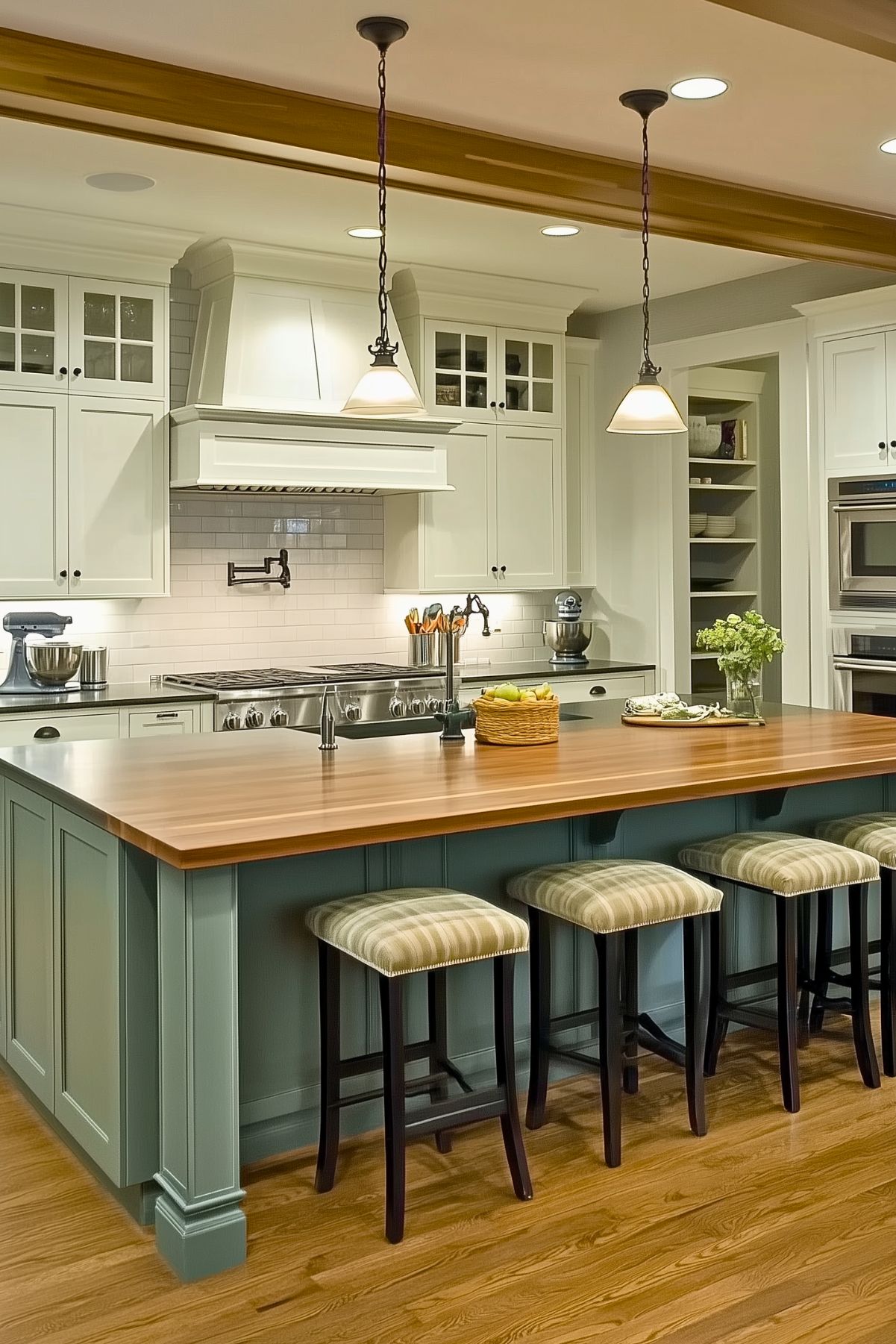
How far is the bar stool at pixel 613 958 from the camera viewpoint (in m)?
3.06

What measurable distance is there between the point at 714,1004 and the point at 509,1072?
3.15 feet

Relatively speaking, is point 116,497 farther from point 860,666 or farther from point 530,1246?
point 530,1246

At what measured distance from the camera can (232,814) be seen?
9.28 feet

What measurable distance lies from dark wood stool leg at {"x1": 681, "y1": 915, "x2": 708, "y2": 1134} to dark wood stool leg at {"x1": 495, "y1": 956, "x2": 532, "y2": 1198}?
1.70 ft

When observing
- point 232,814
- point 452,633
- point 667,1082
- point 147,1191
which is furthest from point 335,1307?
point 452,633

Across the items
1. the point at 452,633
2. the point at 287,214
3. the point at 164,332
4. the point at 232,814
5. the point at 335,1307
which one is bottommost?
the point at 335,1307

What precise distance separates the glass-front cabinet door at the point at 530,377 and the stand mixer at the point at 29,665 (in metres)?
2.55

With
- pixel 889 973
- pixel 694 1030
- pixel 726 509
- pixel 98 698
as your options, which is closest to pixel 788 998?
pixel 694 1030

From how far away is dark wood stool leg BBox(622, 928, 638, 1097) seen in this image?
11.0 feet

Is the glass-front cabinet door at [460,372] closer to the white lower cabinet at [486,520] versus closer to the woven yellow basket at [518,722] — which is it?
the white lower cabinet at [486,520]

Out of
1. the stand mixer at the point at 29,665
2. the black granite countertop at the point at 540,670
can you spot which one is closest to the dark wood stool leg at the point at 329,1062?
the stand mixer at the point at 29,665

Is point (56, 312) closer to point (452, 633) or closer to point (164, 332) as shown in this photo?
point (164, 332)

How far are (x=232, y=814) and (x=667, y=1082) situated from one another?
1.59 meters

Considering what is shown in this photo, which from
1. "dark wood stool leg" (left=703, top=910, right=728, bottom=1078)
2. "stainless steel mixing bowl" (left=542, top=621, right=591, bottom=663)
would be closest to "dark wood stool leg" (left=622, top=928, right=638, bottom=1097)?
"dark wood stool leg" (left=703, top=910, right=728, bottom=1078)
